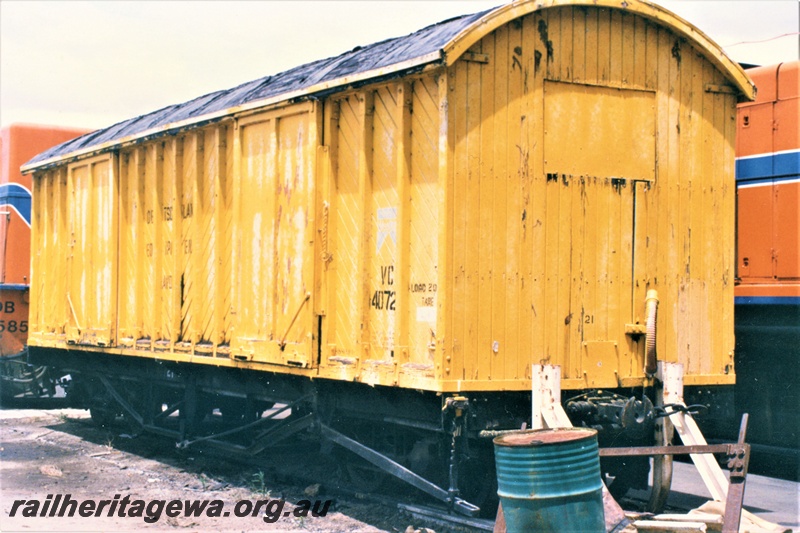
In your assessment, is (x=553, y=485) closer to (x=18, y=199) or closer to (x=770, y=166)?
(x=770, y=166)

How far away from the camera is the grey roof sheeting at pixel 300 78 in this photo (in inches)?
308

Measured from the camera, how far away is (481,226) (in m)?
7.62

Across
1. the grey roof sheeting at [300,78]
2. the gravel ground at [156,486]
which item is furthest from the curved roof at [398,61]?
the gravel ground at [156,486]

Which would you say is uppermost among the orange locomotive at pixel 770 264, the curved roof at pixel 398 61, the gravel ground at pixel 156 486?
the curved roof at pixel 398 61

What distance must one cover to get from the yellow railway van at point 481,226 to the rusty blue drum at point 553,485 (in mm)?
1173

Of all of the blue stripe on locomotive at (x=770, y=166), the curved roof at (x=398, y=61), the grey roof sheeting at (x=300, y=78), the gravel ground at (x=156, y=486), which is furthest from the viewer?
the blue stripe on locomotive at (x=770, y=166)

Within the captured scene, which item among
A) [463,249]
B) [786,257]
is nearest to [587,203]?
[463,249]

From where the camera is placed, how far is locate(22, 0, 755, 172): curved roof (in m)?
7.48

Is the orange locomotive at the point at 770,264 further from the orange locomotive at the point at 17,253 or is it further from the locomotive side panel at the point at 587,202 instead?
the orange locomotive at the point at 17,253

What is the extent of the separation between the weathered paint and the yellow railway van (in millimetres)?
17

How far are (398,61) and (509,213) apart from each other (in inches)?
55.6

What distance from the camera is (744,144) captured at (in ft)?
36.7

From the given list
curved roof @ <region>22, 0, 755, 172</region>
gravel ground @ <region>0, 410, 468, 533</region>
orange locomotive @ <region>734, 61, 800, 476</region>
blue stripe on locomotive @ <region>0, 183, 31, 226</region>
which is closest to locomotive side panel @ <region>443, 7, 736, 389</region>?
curved roof @ <region>22, 0, 755, 172</region>

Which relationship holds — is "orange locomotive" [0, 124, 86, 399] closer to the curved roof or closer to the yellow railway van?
the curved roof
